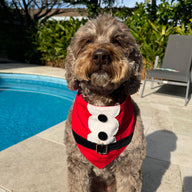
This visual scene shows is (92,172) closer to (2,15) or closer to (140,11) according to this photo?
(140,11)

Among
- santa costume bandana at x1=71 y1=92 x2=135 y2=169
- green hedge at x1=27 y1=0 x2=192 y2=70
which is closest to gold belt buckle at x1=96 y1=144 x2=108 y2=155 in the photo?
santa costume bandana at x1=71 y1=92 x2=135 y2=169

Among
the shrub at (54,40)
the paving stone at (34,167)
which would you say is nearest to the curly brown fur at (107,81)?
the paving stone at (34,167)

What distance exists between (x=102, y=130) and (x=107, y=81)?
50cm

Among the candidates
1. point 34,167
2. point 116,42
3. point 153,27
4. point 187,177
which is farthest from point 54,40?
point 187,177

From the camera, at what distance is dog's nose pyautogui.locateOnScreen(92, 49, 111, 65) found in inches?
59.0

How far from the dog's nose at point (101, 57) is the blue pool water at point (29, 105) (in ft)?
12.5

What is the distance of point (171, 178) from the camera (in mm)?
2465

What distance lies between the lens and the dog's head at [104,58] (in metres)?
1.56

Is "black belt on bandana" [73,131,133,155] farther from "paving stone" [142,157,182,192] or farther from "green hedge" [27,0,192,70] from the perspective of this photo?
"green hedge" [27,0,192,70]

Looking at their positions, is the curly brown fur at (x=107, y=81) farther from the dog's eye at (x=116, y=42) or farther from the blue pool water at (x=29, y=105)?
the blue pool water at (x=29, y=105)

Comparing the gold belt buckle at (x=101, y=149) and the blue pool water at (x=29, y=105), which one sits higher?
the gold belt buckle at (x=101, y=149)

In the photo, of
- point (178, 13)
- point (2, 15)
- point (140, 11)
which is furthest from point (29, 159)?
point (2, 15)

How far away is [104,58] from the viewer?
1533 millimetres

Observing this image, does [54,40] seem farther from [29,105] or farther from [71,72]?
[71,72]
